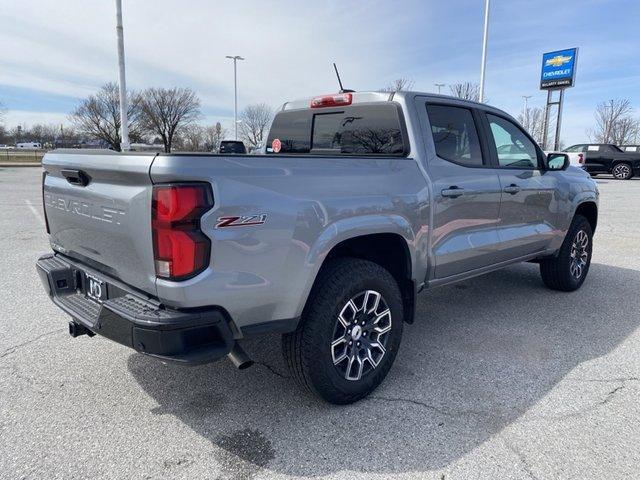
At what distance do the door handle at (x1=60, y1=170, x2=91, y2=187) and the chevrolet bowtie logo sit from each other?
3093 centimetres

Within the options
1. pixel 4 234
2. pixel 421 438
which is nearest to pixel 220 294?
pixel 421 438

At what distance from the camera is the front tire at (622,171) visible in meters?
24.0

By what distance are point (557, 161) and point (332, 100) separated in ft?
7.84

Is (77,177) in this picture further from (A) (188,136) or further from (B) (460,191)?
(A) (188,136)

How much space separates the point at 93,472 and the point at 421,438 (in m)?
1.67

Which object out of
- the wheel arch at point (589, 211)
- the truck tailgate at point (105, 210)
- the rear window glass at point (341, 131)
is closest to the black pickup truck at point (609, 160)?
the wheel arch at point (589, 211)

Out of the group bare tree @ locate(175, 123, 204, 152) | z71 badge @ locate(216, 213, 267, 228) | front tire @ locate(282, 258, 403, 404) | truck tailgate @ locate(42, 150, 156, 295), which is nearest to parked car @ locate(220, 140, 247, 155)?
truck tailgate @ locate(42, 150, 156, 295)

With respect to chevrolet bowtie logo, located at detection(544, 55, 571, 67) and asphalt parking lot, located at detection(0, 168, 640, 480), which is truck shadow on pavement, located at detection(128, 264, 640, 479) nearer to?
asphalt parking lot, located at detection(0, 168, 640, 480)

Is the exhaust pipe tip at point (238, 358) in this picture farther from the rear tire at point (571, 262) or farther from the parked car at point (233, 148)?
the parked car at point (233, 148)

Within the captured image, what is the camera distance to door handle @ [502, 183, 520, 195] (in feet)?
13.2

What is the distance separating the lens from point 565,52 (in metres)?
27.6

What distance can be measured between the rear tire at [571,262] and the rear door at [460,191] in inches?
59.0

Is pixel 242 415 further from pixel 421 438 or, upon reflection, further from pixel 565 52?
pixel 565 52

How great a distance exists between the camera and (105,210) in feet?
8.06
